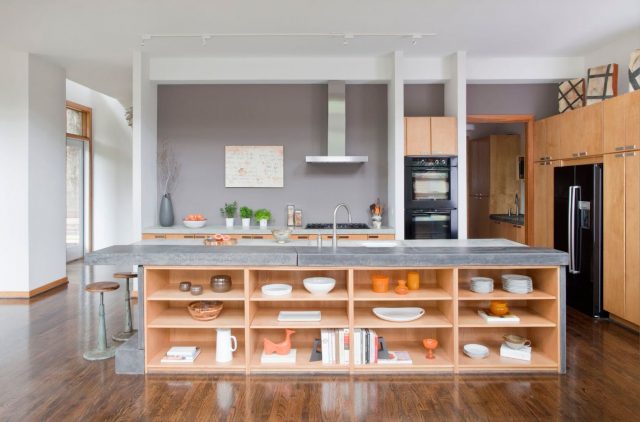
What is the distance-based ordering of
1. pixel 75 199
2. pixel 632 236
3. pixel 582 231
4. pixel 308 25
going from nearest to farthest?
pixel 632 236 → pixel 308 25 → pixel 582 231 → pixel 75 199

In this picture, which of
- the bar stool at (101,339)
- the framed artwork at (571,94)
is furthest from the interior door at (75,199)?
the framed artwork at (571,94)

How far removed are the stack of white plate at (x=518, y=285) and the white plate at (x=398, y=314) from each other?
0.64m

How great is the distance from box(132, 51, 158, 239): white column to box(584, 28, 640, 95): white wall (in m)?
5.43

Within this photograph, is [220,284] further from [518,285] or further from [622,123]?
[622,123]

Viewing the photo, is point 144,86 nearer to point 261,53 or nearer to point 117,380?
point 261,53

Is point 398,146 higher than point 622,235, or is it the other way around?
point 398,146

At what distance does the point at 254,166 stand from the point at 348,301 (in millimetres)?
3335

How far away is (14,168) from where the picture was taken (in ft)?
18.1

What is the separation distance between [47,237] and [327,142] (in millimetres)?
3733

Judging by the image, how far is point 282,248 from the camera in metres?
3.48

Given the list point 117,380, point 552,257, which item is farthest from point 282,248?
point 552,257

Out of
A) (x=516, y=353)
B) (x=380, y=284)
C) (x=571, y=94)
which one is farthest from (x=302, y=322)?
(x=571, y=94)

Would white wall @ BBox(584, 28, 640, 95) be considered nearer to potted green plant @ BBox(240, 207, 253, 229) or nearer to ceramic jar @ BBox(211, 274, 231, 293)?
potted green plant @ BBox(240, 207, 253, 229)

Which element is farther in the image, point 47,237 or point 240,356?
point 47,237
